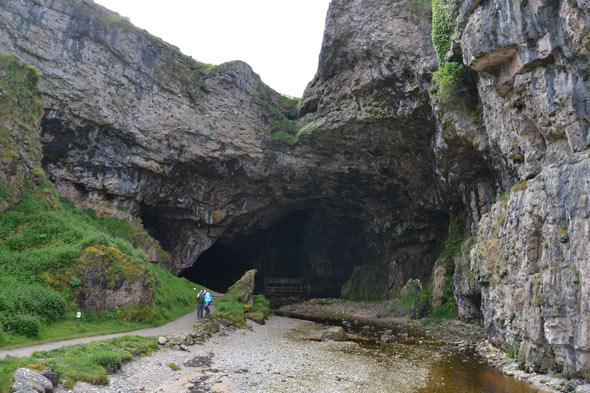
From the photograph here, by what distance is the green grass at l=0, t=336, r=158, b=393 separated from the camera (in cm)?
1025

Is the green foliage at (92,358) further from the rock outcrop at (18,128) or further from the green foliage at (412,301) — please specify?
the green foliage at (412,301)

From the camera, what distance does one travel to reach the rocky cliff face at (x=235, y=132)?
3152 cm

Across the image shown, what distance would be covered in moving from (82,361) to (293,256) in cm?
4894

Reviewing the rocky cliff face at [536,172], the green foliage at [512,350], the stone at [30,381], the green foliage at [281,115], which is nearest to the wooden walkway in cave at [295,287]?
the green foliage at [281,115]

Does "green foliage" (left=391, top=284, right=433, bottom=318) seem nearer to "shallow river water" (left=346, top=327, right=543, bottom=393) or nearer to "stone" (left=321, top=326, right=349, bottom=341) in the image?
"shallow river water" (left=346, top=327, right=543, bottom=393)

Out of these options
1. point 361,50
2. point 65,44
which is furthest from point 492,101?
point 65,44

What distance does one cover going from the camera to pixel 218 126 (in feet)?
130

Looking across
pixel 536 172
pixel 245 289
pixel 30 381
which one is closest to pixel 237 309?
pixel 245 289

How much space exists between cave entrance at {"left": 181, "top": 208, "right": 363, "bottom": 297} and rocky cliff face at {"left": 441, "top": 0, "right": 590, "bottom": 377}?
3363cm

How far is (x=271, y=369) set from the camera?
49.6 ft

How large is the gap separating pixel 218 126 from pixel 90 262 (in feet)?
74.4

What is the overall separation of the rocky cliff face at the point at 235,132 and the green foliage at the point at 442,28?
9.09 ft

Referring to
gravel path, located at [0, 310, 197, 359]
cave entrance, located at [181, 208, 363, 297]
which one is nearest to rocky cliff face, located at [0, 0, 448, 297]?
cave entrance, located at [181, 208, 363, 297]

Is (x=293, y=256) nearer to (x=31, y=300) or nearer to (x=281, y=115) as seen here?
(x=281, y=115)
